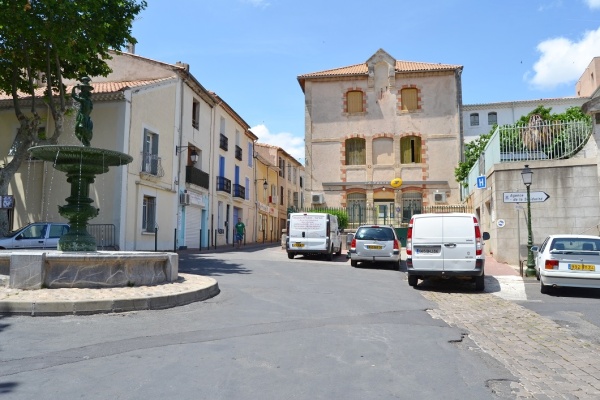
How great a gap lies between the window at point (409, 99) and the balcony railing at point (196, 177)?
43.8 feet

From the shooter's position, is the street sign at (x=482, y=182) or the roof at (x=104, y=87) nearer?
the street sign at (x=482, y=182)

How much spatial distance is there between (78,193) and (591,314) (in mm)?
10373

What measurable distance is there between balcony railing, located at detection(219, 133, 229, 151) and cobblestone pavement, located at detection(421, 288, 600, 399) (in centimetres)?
2391

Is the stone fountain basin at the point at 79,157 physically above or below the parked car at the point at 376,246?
above

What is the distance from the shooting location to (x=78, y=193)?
35.5 feet

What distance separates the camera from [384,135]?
31547 mm

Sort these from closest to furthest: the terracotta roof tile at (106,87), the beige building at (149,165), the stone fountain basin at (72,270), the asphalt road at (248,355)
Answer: the asphalt road at (248,355) < the stone fountain basin at (72,270) < the beige building at (149,165) < the terracotta roof tile at (106,87)

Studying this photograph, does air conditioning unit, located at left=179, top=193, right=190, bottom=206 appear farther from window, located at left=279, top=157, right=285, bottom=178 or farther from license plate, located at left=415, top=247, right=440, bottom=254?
window, located at left=279, top=157, right=285, bottom=178

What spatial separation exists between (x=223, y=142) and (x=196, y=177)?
17.1 feet

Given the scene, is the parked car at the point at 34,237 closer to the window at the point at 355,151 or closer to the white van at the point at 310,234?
the white van at the point at 310,234

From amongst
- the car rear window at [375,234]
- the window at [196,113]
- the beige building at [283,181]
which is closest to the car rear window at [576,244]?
the car rear window at [375,234]

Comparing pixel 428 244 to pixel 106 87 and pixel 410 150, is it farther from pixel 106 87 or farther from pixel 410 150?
pixel 410 150

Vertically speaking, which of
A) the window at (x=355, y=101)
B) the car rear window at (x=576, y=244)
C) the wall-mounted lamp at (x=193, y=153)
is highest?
the window at (x=355, y=101)

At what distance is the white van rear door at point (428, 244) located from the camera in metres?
11.6
